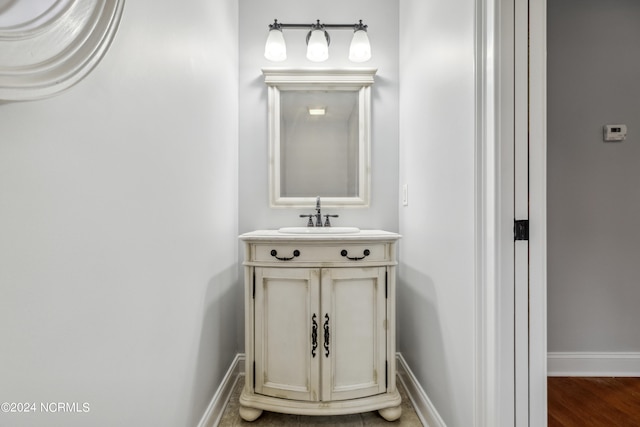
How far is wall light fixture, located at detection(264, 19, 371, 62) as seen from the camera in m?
1.99

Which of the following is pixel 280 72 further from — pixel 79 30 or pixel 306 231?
pixel 79 30

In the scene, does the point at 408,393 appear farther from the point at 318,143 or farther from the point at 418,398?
the point at 318,143

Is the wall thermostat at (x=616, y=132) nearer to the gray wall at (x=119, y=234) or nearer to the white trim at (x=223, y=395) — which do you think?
the gray wall at (x=119, y=234)

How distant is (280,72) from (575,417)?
2365mm

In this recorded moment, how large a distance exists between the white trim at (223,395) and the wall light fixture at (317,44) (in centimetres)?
181

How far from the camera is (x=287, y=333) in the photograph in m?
1.59

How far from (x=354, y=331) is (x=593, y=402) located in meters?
1.32

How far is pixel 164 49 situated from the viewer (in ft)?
3.53

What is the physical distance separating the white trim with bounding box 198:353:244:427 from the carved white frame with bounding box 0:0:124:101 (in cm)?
135

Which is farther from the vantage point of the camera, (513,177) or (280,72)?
(280,72)

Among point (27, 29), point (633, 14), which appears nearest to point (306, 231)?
point (27, 29)

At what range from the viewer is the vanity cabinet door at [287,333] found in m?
1.57

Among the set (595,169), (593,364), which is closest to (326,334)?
(593,364)

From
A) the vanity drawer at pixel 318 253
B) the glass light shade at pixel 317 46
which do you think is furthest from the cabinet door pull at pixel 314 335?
the glass light shade at pixel 317 46
